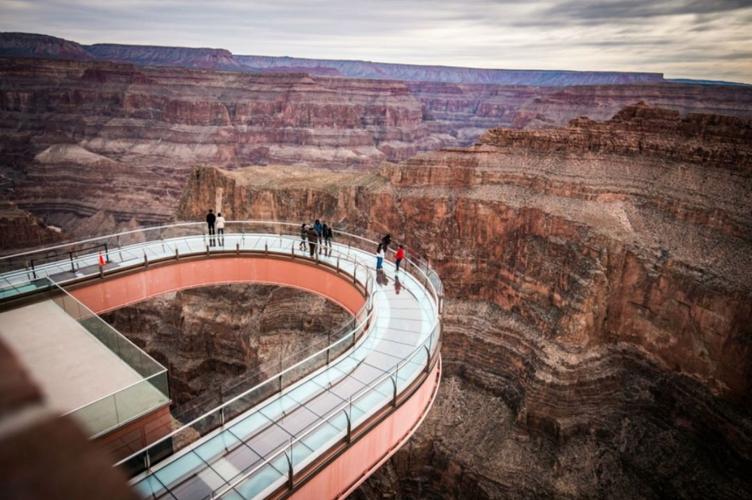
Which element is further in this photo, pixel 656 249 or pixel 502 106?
pixel 502 106

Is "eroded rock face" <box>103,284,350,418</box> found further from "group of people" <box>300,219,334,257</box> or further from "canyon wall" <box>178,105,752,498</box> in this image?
"group of people" <box>300,219,334,257</box>

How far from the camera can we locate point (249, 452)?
36.3ft

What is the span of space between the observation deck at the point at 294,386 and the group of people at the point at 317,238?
235mm

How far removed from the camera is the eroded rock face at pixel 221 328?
4022 cm

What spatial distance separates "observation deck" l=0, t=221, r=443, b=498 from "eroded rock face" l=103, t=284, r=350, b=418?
1699 centimetres

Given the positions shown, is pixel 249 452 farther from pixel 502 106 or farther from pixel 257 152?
pixel 502 106

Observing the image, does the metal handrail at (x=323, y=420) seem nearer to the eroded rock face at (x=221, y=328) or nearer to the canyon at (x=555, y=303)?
the canyon at (x=555, y=303)

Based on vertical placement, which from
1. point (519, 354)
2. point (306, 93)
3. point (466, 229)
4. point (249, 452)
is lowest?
point (519, 354)

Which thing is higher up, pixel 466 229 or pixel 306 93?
pixel 306 93

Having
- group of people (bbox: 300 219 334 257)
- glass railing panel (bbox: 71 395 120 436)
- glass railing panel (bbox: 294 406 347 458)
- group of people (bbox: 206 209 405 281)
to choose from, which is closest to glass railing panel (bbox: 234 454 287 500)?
glass railing panel (bbox: 294 406 347 458)

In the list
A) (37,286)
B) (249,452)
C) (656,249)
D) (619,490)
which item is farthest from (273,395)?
(656,249)

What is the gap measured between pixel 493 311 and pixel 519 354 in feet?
16.1

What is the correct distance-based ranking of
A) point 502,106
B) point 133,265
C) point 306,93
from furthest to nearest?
point 502,106, point 306,93, point 133,265

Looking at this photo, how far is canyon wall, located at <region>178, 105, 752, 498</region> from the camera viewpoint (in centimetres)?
2969
